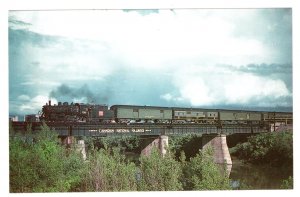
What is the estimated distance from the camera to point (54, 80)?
975 cm

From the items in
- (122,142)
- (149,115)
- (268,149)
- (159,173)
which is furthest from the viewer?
(149,115)

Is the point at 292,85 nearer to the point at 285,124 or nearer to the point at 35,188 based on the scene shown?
the point at 285,124

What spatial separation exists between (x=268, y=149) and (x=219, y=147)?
1.48 metres

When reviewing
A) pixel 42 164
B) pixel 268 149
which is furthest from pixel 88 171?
pixel 268 149

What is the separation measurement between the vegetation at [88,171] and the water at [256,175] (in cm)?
78

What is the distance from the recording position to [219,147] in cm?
1197

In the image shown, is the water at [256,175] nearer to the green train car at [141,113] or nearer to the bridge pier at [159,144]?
the bridge pier at [159,144]

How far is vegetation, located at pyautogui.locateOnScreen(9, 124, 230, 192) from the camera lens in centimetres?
955

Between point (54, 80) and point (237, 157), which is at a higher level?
point (54, 80)

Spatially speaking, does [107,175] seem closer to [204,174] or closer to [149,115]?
[204,174]

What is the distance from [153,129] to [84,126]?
2.34 metres

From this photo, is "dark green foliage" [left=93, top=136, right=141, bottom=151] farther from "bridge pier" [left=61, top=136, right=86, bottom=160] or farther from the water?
the water

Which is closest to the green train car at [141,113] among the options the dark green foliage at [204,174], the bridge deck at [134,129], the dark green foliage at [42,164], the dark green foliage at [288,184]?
the bridge deck at [134,129]

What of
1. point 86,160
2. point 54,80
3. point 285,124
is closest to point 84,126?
point 86,160
